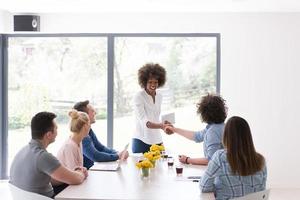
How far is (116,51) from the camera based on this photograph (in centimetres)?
650

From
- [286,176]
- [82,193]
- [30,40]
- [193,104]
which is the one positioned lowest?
[286,176]

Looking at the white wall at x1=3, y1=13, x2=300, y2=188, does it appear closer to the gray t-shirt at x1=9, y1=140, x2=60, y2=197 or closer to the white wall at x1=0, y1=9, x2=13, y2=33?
the white wall at x1=0, y1=9, x2=13, y2=33

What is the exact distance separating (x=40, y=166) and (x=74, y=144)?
592 millimetres

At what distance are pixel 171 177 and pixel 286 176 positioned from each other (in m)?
3.47

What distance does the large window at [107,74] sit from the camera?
6.46m

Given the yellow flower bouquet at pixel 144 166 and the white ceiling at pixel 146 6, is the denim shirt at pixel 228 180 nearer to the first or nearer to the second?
the yellow flower bouquet at pixel 144 166

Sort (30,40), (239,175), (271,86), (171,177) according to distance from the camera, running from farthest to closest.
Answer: (30,40) < (271,86) < (171,177) < (239,175)

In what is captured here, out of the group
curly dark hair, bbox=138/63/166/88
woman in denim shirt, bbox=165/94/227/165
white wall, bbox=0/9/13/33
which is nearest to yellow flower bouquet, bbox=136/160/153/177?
woman in denim shirt, bbox=165/94/227/165

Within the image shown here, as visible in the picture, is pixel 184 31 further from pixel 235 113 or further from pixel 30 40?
pixel 30 40

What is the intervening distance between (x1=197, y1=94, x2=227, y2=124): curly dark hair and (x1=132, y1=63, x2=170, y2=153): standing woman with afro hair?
1055 millimetres

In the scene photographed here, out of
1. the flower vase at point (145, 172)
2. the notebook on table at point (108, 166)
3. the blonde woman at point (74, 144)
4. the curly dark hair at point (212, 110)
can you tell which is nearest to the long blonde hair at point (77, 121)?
the blonde woman at point (74, 144)

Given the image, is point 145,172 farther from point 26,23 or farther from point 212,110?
point 26,23

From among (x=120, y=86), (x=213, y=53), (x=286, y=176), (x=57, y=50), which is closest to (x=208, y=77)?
(x=213, y=53)

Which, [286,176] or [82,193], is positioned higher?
[82,193]
